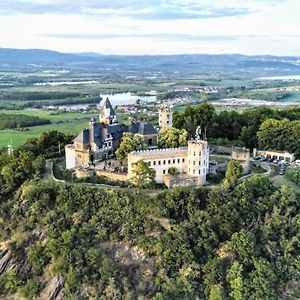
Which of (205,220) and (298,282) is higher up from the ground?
(205,220)

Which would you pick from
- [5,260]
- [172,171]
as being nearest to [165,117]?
[172,171]

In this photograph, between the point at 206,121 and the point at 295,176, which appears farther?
the point at 206,121

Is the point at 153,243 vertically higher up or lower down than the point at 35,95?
A: higher up

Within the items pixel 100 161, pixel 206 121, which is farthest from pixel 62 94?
pixel 100 161

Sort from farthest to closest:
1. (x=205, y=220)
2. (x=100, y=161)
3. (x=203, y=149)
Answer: (x=100, y=161), (x=203, y=149), (x=205, y=220)

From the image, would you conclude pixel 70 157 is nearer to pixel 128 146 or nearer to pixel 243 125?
pixel 128 146

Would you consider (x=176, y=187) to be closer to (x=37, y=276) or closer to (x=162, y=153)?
(x=162, y=153)

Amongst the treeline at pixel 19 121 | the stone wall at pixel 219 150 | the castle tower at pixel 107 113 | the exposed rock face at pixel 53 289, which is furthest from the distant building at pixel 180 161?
the treeline at pixel 19 121
